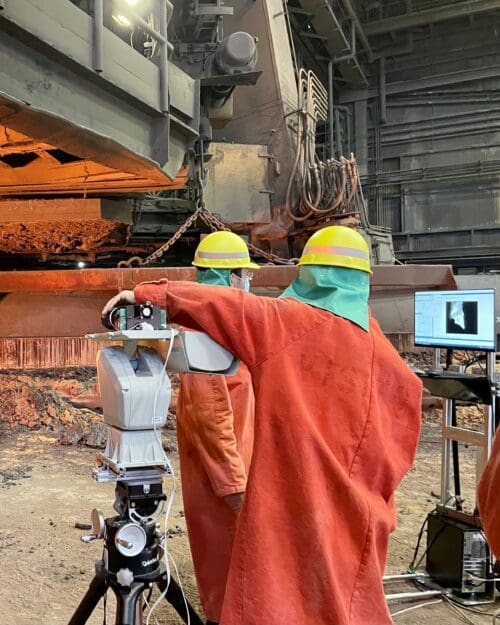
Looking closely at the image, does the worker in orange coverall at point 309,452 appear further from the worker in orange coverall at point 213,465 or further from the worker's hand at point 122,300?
the worker in orange coverall at point 213,465

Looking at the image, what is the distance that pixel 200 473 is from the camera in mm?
2385

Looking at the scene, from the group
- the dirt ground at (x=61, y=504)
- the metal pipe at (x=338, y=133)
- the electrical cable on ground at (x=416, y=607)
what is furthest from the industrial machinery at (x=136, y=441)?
the metal pipe at (x=338, y=133)

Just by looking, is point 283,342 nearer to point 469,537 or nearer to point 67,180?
point 469,537

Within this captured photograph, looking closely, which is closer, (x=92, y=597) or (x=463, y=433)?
(x=92, y=597)

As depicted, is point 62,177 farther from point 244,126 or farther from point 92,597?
point 92,597

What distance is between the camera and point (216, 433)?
7.23ft

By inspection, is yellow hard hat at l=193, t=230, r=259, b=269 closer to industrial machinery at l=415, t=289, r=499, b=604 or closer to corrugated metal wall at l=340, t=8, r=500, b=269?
→ industrial machinery at l=415, t=289, r=499, b=604

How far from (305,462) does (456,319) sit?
6.80 ft

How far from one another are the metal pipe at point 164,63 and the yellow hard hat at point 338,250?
10.4 ft

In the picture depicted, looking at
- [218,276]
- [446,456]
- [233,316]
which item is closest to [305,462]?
[233,316]

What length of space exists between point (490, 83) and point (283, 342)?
1587 centimetres

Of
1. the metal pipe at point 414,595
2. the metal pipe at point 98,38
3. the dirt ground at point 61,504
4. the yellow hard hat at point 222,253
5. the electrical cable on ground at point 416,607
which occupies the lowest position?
the electrical cable on ground at point 416,607

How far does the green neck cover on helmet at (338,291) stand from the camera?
175 centimetres

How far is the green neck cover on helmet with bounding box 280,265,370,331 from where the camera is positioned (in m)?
1.75
